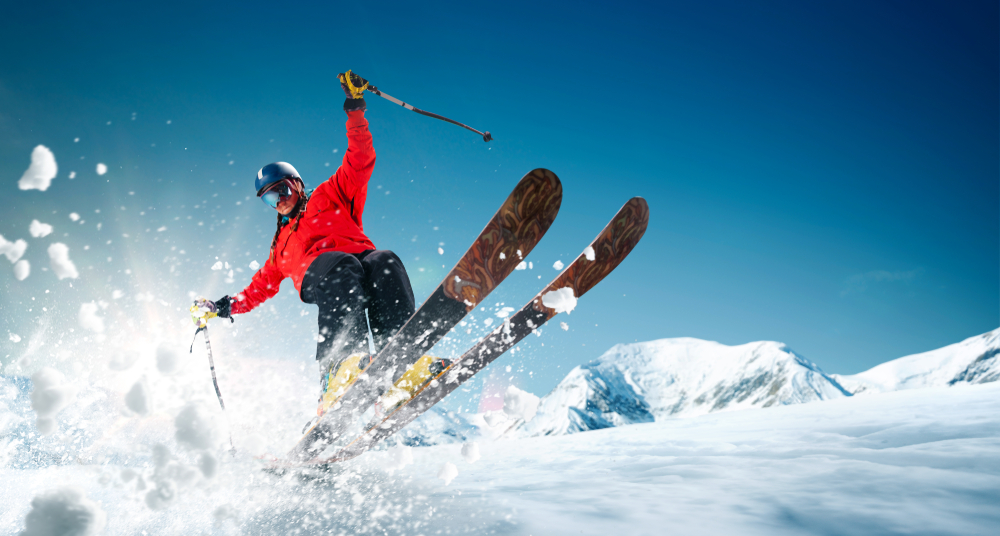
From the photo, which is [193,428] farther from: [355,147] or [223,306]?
[355,147]

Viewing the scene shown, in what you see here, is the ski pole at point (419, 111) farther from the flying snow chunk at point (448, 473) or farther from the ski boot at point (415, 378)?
the flying snow chunk at point (448, 473)

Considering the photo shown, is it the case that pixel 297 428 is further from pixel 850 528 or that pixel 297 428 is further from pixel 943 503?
pixel 943 503

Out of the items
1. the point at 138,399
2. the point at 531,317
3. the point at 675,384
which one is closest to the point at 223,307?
the point at 138,399

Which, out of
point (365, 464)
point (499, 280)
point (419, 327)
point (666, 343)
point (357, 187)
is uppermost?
point (666, 343)

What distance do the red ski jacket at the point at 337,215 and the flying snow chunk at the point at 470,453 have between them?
1.85 metres

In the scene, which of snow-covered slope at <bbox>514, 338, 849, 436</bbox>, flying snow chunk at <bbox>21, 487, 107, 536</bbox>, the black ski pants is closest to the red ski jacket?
the black ski pants

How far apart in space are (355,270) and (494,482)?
6.15 ft

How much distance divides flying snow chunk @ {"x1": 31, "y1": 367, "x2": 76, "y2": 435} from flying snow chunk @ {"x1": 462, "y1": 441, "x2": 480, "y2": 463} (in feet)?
9.10

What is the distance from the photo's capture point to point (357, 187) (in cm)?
368

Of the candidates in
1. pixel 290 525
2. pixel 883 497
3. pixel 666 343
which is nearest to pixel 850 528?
pixel 883 497

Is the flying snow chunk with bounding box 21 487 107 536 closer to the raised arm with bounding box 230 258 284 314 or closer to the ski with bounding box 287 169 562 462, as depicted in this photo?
the ski with bounding box 287 169 562 462

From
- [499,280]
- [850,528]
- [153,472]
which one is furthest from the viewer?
[499,280]

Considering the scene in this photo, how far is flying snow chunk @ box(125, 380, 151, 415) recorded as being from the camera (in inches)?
115

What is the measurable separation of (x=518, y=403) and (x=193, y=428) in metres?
2.38
